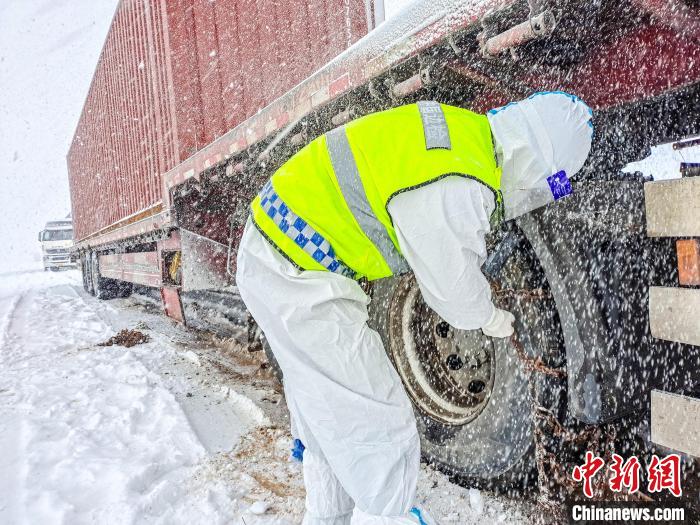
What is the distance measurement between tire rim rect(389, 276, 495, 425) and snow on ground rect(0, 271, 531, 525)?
1.08 feet

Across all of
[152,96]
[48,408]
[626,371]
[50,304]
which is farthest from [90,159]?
[626,371]

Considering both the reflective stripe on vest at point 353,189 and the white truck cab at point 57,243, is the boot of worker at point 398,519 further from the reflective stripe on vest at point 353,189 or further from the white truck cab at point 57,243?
the white truck cab at point 57,243

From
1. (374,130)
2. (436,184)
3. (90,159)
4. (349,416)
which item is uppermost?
(90,159)

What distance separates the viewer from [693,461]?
1.59 m

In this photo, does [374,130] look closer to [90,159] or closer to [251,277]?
[251,277]

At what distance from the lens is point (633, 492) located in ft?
5.21

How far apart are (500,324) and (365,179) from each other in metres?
0.59

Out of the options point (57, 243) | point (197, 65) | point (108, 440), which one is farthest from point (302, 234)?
point (57, 243)

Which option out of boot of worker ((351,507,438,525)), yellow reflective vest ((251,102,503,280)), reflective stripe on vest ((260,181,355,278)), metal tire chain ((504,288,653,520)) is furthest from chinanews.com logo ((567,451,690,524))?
reflective stripe on vest ((260,181,355,278))

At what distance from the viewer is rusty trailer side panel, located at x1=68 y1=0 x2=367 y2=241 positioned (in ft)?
8.68

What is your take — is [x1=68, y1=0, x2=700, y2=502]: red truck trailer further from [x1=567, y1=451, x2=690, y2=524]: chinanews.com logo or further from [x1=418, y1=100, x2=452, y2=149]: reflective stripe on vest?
[x1=418, y1=100, x2=452, y2=149]: reflective stripe on vest

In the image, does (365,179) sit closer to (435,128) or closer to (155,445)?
(435,128)

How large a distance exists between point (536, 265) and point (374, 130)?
656mm

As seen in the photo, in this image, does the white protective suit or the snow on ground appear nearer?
the white protective suit
